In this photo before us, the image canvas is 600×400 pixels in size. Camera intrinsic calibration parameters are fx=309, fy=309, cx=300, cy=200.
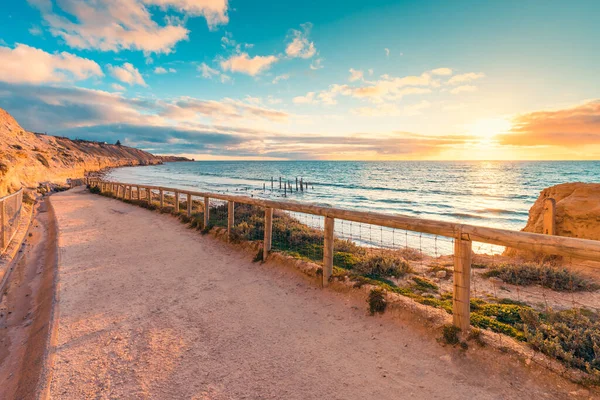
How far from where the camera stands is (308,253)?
7422mm

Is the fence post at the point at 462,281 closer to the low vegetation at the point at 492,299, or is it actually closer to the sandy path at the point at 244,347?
the low vegetation at the point at 492,299

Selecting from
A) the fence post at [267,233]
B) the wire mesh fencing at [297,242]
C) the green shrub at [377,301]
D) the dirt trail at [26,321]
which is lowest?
the dirt trail at [26,321]

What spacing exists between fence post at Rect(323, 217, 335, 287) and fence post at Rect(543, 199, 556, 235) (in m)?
6.89

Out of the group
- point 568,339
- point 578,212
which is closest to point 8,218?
point 568,339

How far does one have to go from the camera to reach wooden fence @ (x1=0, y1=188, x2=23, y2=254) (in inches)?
325

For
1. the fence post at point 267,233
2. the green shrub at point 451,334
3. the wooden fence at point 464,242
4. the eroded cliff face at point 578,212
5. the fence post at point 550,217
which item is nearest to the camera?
the wooden fence at point 464,242

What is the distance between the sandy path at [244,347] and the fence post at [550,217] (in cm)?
707

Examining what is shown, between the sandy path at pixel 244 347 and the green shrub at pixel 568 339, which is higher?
the green shrub at pixel 568 339

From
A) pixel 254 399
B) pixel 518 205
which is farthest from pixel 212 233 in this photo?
pixel 518 205

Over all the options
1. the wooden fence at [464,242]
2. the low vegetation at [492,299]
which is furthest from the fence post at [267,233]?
the wooden fence at [464,242]

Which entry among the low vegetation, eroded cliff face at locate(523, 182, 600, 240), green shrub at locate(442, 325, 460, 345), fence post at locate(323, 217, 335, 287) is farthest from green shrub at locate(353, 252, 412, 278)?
eroded cliff face at locate(523, 182, 600, 240)

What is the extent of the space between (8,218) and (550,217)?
52.8 ft

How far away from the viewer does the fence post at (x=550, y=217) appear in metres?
8.46

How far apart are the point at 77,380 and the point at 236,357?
1628mm
